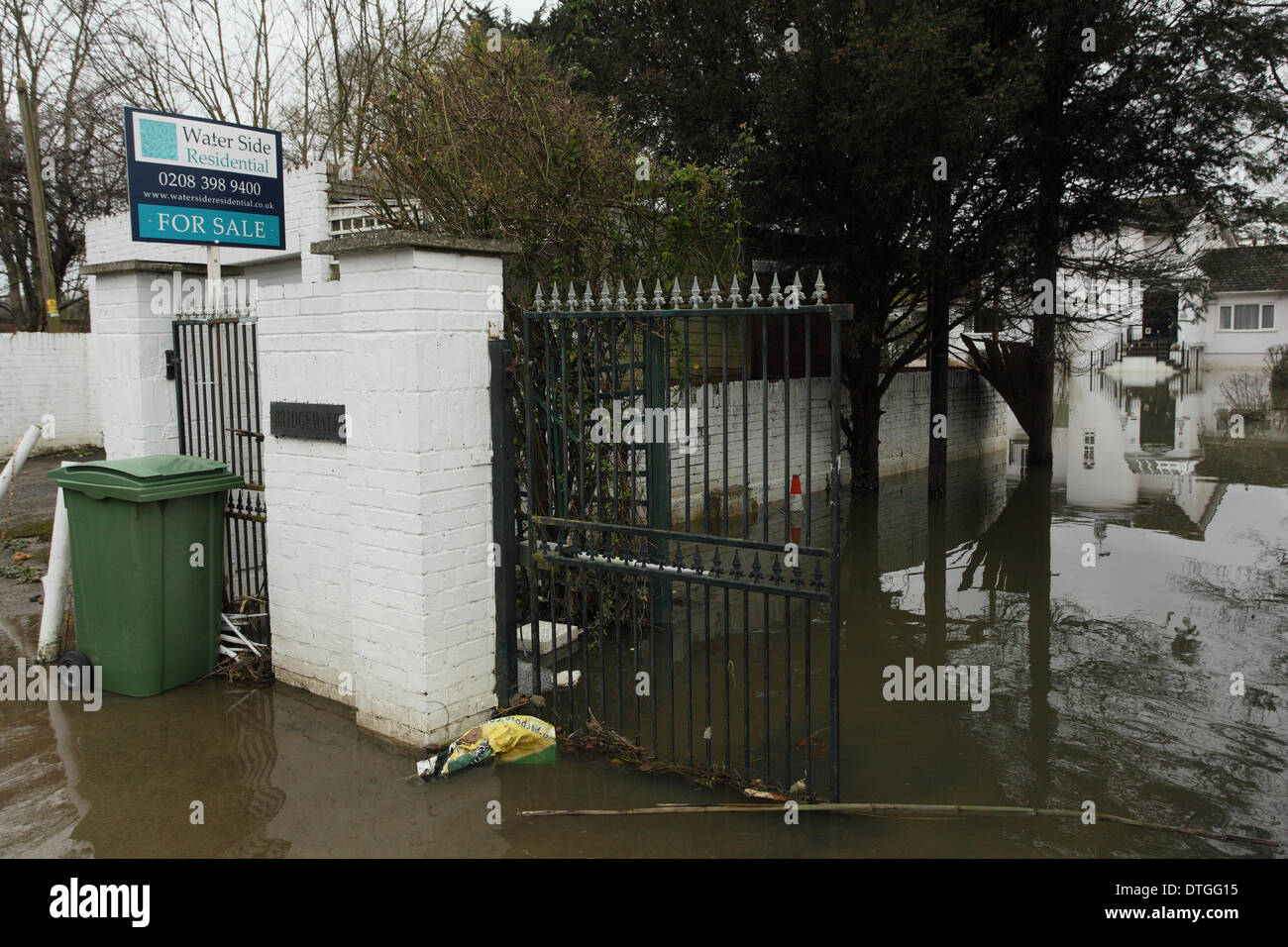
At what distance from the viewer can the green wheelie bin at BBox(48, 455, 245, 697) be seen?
16.8ft

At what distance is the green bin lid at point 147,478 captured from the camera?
505cm

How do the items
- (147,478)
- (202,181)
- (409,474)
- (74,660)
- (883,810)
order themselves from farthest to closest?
(202,181)
(74,660)
(147,478)
(409,474)
(883,810)

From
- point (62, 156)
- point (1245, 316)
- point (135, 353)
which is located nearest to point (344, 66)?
point (62, 156)

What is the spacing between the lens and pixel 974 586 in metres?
8.55

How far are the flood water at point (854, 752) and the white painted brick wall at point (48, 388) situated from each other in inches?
361

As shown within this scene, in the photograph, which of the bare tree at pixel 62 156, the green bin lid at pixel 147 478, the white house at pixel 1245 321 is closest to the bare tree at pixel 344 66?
the bare tree at pixel 62 156

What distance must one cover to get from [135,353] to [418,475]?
285 cm

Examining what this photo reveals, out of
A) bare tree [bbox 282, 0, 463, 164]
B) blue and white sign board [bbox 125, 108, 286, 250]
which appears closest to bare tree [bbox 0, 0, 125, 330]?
bare tree [bbox 282, 0, 463, 164]

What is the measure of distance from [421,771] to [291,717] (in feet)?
3.92

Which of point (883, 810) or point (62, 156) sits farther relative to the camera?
point (62, 156)

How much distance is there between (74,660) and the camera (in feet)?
17.8

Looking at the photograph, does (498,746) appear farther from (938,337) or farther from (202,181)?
(938,337)

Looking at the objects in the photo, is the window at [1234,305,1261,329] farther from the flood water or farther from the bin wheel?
the bin wheel

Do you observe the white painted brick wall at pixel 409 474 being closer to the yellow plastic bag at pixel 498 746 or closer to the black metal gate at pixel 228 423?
the yellow plastic bag at pixel 498 746
